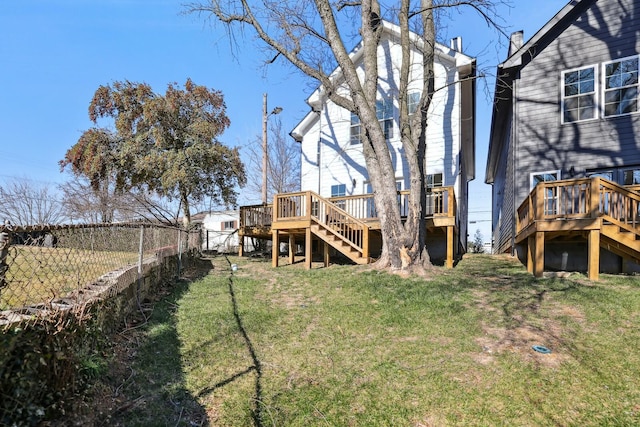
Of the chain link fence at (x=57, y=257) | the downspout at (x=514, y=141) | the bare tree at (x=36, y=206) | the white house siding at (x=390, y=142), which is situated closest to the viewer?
the chain link fence at (x=57, y=257)

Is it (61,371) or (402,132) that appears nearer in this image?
(61,371)

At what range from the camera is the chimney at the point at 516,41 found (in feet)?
35.9

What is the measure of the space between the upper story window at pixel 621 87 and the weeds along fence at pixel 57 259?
11.4 metres

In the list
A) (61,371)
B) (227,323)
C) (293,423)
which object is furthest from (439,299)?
(61,371)

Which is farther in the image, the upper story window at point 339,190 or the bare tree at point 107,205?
the bare tree at point 107,205

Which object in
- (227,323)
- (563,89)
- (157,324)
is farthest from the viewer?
(563,89)

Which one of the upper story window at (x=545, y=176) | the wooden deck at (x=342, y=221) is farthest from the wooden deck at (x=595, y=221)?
the wooden deck at (x=342, y=221)

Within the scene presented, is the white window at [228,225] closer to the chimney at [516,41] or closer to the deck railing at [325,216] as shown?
the deck railing at [325,216]

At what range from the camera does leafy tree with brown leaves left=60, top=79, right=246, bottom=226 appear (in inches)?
581

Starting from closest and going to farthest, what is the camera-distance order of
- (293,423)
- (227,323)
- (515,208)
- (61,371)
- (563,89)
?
1. (61,371)
2. (293,423)
3. (227,323)
4. (563,89)
5. (515,208)

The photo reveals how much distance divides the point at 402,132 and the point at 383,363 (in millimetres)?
6360

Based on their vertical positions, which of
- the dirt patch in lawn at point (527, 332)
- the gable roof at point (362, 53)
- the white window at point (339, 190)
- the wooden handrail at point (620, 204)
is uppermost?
the gable roof at point (362, 53)

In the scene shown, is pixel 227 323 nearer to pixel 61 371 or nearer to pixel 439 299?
pixel 61 371

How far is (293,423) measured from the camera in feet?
10.3
